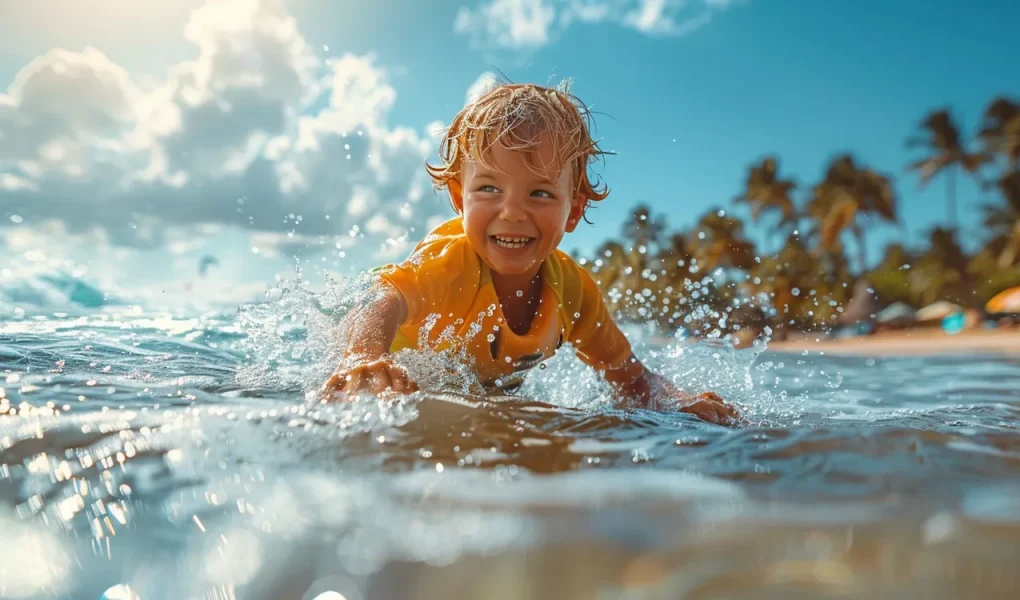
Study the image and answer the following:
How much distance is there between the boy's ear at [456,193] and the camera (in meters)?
3.40

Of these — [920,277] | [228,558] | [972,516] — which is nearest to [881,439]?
[972,516]

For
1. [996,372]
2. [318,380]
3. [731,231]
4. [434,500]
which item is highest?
[731,231]

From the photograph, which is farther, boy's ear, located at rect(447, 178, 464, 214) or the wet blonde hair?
boy's ear, located at rect(447, 178, 464, 214)

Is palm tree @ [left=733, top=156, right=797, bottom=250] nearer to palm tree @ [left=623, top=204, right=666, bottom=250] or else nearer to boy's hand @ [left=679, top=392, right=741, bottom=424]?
palm tree @ [left=623, top=204, right=666, bottom=250]

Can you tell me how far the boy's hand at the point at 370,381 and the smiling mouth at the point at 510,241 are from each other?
1.09m

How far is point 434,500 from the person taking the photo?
113cm

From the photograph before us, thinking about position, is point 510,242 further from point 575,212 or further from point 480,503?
point 480,503

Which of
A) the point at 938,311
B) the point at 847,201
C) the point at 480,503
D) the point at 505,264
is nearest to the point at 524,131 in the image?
the point at 505,264

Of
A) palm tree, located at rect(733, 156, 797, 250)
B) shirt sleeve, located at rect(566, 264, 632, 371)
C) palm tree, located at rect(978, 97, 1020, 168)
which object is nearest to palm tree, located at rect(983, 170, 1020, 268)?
palm tree, located at rect(978, 97, 1020, 168)

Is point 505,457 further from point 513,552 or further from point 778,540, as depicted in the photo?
point 778,540

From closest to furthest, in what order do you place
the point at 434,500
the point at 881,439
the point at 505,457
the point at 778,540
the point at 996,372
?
1. the point at 778,540
2. the point at 434,500
3. the point at 505,457
4. the point at 881,439
5. the point at 996,372

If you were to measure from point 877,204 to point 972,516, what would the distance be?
4217 centimetres

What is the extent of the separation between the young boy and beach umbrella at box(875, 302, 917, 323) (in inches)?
1283

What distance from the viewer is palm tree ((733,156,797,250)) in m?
40.6
